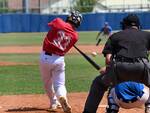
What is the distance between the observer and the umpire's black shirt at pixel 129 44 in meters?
7.26

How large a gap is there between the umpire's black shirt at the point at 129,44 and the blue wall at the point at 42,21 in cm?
4752

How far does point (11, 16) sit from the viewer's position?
2138 inches

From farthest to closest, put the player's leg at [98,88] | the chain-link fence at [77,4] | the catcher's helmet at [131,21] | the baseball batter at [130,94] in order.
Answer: the chain-link fence at [77,4], the catcher's helmet at [131,21], the player's leg at [98,88], the baseball batter at [130,94]

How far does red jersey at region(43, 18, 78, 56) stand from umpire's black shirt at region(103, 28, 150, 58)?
2.18 metres

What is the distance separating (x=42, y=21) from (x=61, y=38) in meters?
46.8

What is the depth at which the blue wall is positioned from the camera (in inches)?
2162

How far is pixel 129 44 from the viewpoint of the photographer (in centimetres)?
726

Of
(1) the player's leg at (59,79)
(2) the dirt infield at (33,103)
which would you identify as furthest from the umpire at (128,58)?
(2) the dirt infield at (33,103)

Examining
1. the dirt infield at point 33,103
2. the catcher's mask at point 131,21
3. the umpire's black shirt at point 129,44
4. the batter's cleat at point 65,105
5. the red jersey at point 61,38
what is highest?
the catcher's mask at point 131,21

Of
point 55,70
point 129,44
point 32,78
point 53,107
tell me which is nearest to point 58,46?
point 55,70

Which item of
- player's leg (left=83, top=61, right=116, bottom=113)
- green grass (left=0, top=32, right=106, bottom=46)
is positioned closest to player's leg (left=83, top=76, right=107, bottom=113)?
player's leg (left=83, top=61, right=116, bottom=113)

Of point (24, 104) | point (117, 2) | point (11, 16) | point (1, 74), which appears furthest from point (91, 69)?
point (117, 2)

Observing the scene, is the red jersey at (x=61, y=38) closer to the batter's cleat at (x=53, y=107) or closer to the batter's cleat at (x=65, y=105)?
the batter's cleat at (x=65, y=105)

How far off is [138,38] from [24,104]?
4356 mm
